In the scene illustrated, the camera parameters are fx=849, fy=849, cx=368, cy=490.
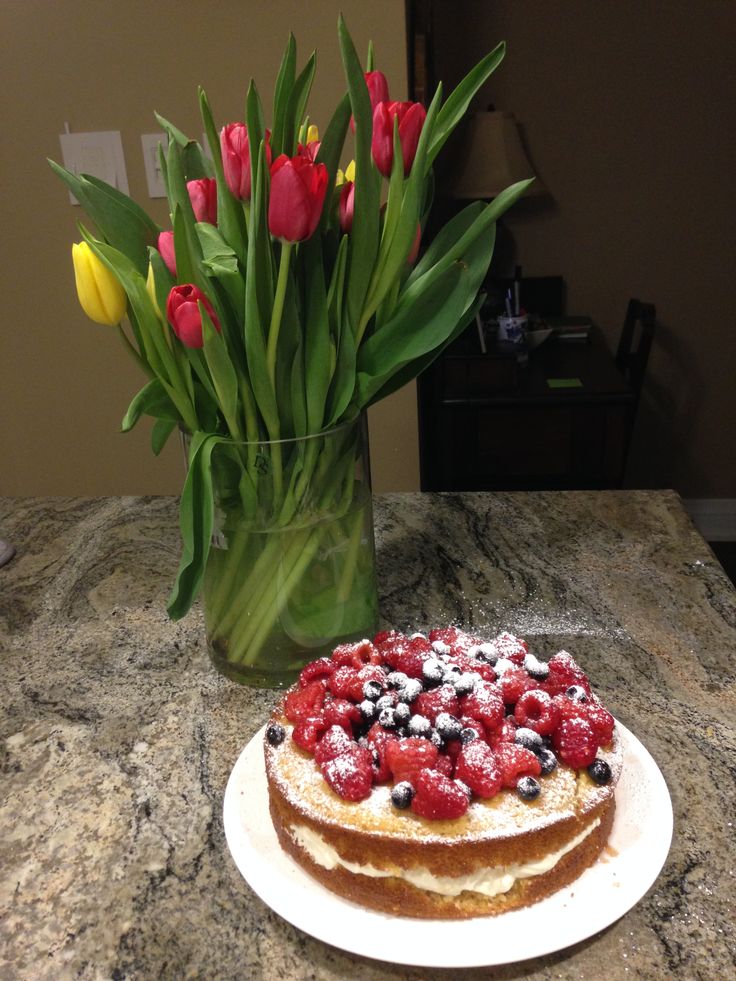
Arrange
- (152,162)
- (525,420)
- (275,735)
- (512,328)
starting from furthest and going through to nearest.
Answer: (512,328)
(525,420)
(152,162)
(275,735)

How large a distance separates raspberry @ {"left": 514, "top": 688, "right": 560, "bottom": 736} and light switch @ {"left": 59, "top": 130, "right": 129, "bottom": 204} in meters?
1.62

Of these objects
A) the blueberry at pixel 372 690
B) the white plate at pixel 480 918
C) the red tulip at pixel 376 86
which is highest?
the red tulip at pixel 376 86

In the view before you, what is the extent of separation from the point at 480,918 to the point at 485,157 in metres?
2.45

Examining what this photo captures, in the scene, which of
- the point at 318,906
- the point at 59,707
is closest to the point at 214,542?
the point at 59,707

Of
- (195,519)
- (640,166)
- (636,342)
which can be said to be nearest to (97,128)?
(195,519)

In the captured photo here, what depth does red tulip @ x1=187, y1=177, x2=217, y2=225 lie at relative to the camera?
85 cm

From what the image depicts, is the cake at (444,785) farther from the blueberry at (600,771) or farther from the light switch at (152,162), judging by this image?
the light switch at (152,162)

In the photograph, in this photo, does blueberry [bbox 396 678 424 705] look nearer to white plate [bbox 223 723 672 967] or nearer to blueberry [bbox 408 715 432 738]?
blueberry [bbox 408 715 432 738]

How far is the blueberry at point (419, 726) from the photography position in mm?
693

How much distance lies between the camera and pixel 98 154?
1921 mm

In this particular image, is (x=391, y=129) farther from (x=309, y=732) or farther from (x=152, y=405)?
(x=309, y=732)

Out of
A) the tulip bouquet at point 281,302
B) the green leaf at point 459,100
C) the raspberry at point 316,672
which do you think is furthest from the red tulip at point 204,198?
the raspberry at point 316,672

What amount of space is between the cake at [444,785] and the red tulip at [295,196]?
40 centimetres

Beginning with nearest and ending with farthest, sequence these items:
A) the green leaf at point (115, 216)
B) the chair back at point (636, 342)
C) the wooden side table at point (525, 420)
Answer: the green leaf at point (115, 216) → the wooden side table at point (525, 420) → the chair back at point (636, 342)
